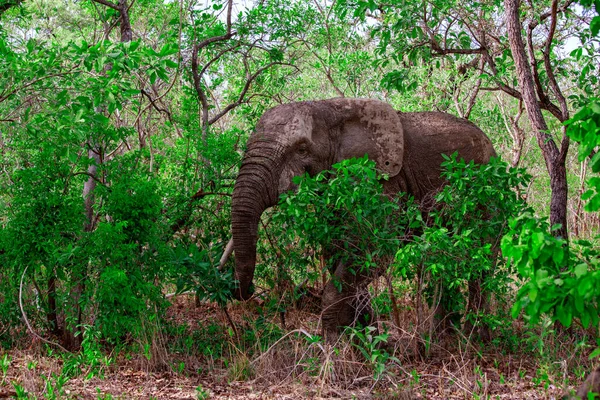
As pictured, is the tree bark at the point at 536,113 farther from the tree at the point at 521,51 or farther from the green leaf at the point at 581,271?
the green leaf at the point at 581,271

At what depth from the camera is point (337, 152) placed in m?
7.63

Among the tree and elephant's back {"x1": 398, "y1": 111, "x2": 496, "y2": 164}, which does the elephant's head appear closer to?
elephant's back {"x1": 398, "y1": 111, "x2": 496, "y2": 164}

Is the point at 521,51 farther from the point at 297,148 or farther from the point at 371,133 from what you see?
the point at 297,148

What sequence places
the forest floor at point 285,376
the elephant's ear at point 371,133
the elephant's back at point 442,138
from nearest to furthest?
the forest floor at point 285,376 → the elephant's ear at point 371,133 → the elephant's back at point 442,138

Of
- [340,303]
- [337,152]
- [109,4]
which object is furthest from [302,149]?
[109,4]

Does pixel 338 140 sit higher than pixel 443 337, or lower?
higher

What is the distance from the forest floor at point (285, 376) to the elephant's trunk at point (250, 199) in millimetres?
760

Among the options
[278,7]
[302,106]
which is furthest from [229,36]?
[302,106]

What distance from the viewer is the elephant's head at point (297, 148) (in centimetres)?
690

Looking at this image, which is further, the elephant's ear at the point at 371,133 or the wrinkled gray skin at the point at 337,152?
the elephant's ear at the point at 371,133

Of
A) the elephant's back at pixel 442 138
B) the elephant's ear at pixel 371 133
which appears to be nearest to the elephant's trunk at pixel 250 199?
the elephant's ear at pixel 371 133

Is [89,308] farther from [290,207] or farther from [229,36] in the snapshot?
[229,36]

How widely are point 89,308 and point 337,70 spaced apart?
275 inches

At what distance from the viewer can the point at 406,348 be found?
6469mm
